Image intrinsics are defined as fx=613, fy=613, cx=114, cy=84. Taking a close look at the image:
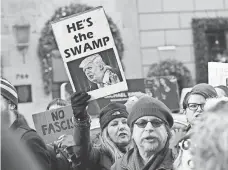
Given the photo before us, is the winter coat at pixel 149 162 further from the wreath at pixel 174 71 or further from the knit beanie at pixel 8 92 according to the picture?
the wreath at pixel 174 71

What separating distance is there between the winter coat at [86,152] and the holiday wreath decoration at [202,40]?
11.7 metres

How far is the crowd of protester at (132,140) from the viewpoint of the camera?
214cm

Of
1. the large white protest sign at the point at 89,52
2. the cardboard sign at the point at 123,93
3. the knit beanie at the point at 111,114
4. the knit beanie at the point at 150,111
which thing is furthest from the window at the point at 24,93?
the knit beanie at the point at 150,111

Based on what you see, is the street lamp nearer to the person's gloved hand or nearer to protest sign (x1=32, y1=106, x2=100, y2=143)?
protest sign (x1=32, y1=106, x2=100, y2=143)

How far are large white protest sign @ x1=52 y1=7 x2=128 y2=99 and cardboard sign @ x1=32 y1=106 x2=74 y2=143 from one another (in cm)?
128

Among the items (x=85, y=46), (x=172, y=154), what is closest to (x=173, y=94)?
(x=85, y=46)

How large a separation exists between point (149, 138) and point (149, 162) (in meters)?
0.15

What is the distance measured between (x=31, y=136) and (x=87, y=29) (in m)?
1.22

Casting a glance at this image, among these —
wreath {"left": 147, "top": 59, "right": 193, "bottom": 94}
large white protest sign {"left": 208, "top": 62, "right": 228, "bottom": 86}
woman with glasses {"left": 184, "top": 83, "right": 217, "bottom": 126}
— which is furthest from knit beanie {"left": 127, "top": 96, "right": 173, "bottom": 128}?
wreath {"left": 147, "top": 59, "right": 193, "bottom": 94}

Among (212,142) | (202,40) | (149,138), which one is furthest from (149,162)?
(202,40)

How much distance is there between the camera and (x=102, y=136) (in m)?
4.35

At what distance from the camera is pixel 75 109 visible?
389 cm

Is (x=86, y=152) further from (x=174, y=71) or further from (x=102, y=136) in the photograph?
(x=174, y=71)

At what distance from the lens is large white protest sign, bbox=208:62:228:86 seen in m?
5.81
